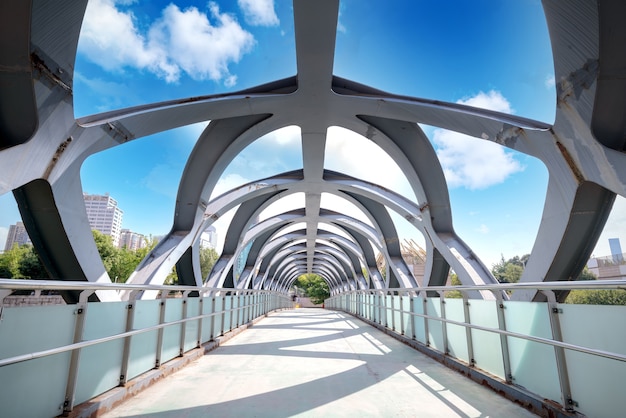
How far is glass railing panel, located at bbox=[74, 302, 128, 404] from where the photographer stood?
3.31 metres

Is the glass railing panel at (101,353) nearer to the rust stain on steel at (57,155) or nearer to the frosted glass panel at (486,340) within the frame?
the rust stain on steel at (57,155)

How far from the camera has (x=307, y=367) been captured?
19.0 ft

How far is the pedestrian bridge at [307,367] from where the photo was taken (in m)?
2.75

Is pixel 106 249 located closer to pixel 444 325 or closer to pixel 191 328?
pixel 191 328

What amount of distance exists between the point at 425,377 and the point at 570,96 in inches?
206

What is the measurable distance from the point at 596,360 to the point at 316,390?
2.95 meters

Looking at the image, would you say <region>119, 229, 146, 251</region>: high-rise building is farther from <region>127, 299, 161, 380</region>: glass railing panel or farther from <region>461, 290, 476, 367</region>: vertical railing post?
<region>461, 290, 476, 367</region>: vertical railing post

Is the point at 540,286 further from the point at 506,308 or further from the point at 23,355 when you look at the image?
the point at 23,355

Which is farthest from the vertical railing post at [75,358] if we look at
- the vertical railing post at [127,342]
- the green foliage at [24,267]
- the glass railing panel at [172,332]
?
the green foliage at [24,267]

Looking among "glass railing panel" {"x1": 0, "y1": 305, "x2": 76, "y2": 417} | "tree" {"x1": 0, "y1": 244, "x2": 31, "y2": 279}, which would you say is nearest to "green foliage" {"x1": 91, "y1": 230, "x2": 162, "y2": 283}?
"tree" {"x1": 0, "y1": 244, "x2": 31, "y2": 279}

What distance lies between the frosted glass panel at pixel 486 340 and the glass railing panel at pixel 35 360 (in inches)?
187

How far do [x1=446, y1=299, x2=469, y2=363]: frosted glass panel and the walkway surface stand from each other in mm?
346

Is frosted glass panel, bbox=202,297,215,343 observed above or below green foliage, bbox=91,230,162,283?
below

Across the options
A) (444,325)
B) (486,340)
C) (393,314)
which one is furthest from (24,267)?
(486,340)
